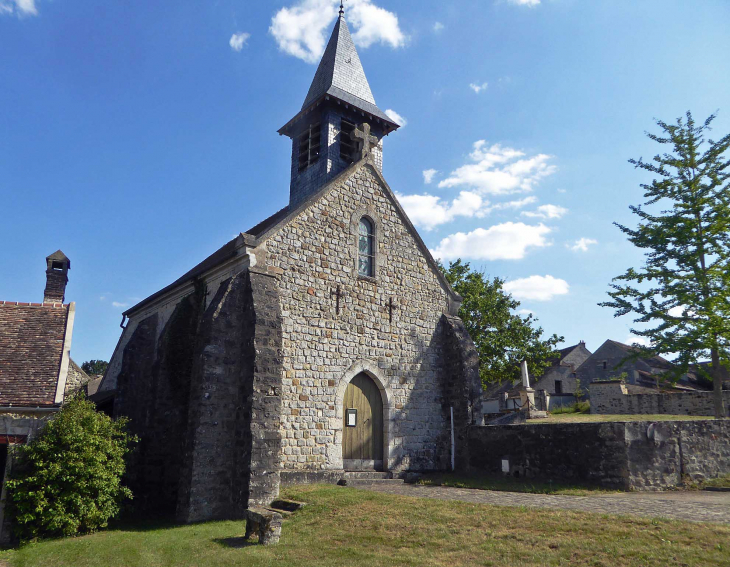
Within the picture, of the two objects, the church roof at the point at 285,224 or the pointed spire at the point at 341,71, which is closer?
the church roof at the point at 285,224

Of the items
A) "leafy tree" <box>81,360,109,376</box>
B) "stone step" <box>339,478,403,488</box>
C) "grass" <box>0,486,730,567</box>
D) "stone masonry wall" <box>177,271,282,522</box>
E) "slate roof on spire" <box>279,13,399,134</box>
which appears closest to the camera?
"grass" <box>0,486,730,567</box>

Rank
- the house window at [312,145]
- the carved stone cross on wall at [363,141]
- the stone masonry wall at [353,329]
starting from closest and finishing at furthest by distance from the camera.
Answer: the stone masonry wall at [353,329] → the carved stone cross on wall at [363,141] → the house window at [312,145]

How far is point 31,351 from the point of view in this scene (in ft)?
43.4

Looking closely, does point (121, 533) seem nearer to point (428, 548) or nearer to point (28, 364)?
point (28, 364)

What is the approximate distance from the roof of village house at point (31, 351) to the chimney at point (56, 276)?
6748mm

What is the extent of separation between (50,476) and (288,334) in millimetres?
5710

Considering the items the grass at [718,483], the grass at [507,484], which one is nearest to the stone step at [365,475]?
the grass at [507,484]

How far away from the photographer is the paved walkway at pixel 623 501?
8.20 meters

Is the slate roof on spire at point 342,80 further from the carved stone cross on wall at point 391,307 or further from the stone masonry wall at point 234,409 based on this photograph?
the stone masonry wall at point 234,409

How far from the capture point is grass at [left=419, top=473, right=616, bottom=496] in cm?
1123

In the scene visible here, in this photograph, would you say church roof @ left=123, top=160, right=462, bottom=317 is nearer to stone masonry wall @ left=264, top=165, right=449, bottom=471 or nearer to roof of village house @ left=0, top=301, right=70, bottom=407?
stone masonry wall @ left=264, top=165, right=449, bottom=471

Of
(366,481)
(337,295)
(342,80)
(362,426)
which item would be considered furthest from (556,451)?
(342,80)

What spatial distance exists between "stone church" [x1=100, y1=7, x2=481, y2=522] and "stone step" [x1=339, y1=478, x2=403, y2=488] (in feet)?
0.93

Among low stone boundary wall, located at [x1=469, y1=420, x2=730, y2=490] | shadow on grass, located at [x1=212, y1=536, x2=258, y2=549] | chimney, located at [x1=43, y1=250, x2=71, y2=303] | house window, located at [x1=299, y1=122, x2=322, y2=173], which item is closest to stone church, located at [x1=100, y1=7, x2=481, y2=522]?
house window, located at [x1=299, y1=122, x2=322, y2=173]
